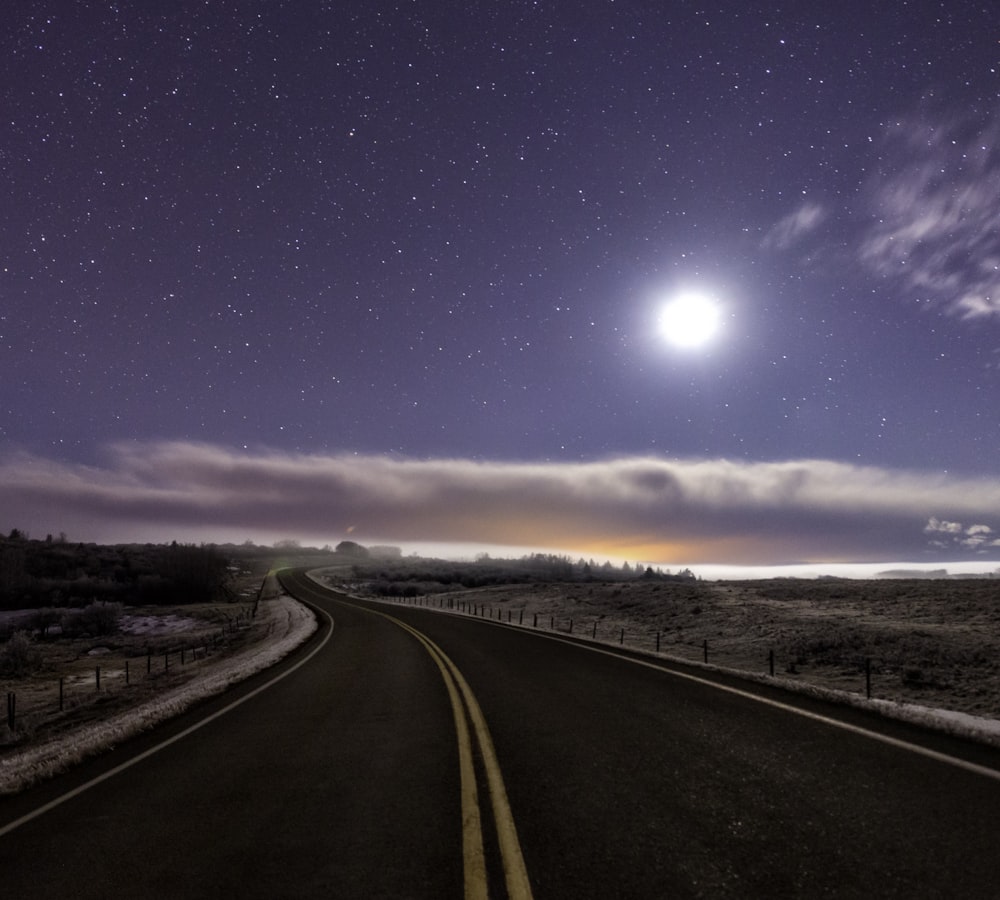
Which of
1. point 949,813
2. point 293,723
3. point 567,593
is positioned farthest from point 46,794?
point 567,593

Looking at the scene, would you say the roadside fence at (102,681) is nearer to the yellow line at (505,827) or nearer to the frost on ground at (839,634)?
the yellow line at (505,827)

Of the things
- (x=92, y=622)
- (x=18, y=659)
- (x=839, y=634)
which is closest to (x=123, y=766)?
(x=839, y=634)

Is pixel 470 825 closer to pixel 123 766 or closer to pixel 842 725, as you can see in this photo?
pixel 123 766

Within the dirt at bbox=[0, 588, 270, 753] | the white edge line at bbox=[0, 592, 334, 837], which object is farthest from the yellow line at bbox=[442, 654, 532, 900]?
the dirt at bbox=[0, 588, 270, 753]

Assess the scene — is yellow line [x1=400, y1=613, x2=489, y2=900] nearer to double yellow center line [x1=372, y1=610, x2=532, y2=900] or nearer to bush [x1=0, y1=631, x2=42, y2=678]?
double yellow center line [x1=372, y1=610, x2=532, y2=900]

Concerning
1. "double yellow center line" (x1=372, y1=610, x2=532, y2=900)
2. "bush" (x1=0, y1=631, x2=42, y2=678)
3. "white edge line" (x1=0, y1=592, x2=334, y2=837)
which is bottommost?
"bush" (x1=0, y1=631, x2=42, y2=678)

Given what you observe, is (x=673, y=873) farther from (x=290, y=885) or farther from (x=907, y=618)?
(x=907, y=618)

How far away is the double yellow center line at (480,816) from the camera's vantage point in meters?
3.88

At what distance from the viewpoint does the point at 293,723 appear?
9461mm

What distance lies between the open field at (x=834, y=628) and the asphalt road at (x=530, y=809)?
8187 millimetres

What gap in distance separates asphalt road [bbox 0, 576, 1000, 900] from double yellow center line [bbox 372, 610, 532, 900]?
0.02 m

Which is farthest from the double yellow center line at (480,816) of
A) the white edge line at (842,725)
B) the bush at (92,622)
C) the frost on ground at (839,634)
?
the bush at (92,622)

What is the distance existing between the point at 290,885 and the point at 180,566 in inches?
3740

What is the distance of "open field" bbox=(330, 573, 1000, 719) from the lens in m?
16.8
